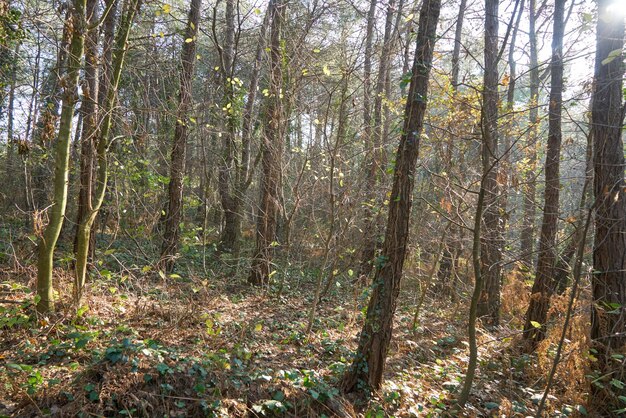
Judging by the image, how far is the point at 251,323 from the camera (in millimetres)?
5891

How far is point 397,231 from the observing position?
423cm

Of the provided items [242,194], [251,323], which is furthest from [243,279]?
[251,323]

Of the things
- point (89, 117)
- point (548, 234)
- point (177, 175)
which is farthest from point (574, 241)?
point (177, 175)

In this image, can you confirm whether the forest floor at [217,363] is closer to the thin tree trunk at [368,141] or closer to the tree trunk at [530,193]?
the thin tree trunk at [368,141]

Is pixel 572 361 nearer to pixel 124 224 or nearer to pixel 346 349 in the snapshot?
pixel 346 349

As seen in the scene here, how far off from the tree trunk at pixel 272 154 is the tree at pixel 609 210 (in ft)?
15.0

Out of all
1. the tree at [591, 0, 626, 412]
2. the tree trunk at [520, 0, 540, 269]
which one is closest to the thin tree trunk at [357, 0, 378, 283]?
the tree trunk at [520, 0, 540, 269]

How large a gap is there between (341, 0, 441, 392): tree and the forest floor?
0.40 m

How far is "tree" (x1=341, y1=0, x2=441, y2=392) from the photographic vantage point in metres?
4.20

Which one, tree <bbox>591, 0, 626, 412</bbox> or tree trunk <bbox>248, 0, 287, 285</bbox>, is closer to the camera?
tree <bbox>591, 0, 626, 412</bbox>

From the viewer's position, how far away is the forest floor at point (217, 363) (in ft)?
11.5

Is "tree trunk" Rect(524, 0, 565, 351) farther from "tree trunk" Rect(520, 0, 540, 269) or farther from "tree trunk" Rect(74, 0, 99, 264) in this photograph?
"tree trunk" Rect(74, 0, 99, 264)

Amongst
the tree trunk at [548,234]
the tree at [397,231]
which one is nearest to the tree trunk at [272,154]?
the tree at [397,231]

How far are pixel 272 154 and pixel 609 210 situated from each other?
534 cm
